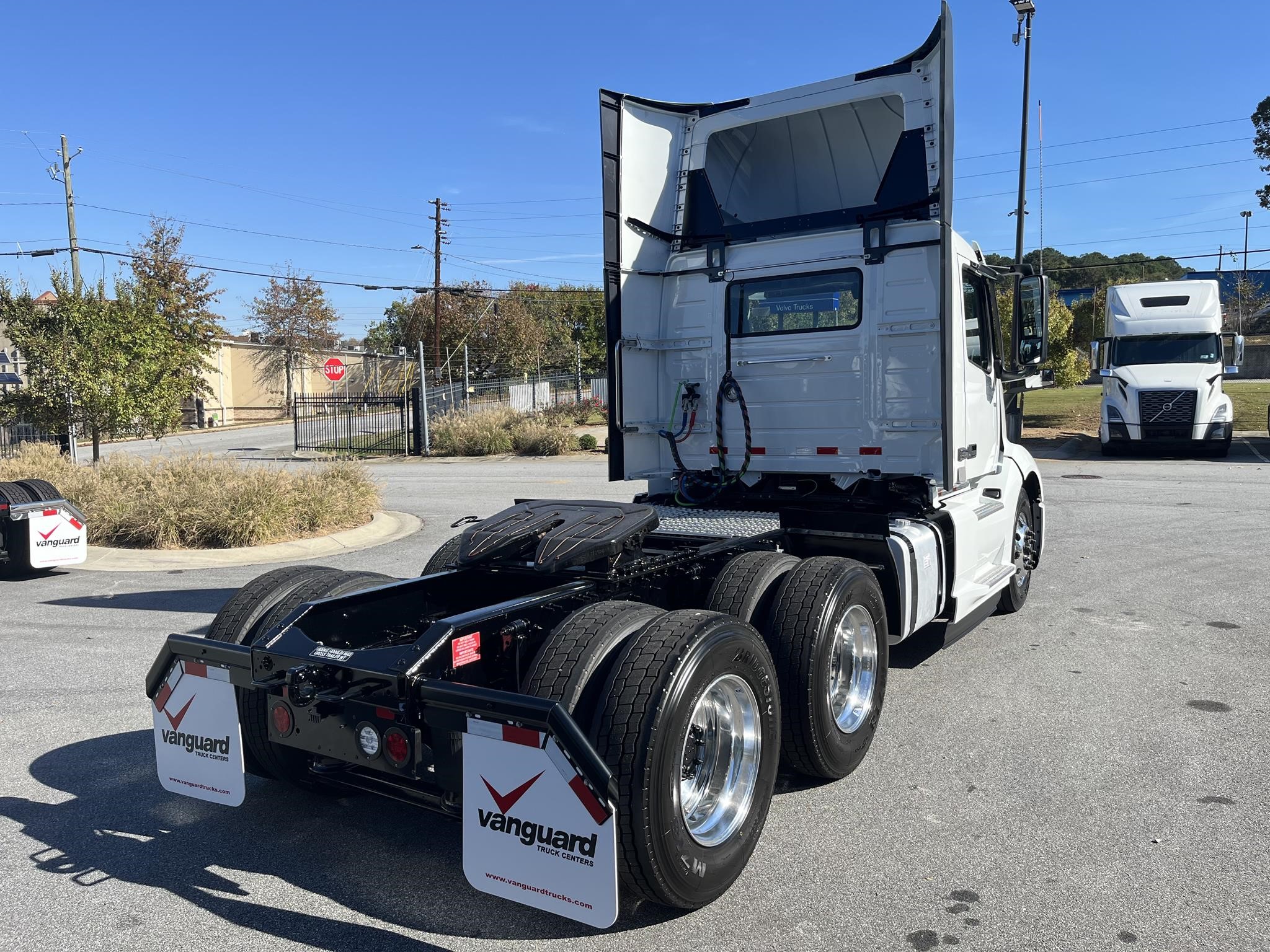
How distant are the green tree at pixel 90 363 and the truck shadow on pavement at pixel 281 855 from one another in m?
11.7

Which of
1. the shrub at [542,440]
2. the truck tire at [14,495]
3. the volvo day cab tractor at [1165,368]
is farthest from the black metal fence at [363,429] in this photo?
the truck tire at [14,495]

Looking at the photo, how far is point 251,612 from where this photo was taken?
13.8 ft

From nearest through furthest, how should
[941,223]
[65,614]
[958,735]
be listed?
[958,735], [941,223], [65,614]

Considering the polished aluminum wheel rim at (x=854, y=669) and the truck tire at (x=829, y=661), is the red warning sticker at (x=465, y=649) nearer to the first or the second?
the truck tire at (x=829, y=661)

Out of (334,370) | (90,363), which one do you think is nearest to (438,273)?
(334,370)

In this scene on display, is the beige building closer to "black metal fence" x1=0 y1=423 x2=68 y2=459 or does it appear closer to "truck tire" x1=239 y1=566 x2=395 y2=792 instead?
"black metal fence" x1=0 y1=423 x2=68 y2=459

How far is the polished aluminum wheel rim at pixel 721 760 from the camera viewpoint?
11.4 ft

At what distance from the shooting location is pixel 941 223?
5.51 m

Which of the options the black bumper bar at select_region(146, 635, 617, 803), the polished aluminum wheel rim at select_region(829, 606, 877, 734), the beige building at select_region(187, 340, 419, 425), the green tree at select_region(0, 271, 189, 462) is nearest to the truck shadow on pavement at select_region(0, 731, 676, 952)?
the black bumper bar at select_region(146, 635, 617, 803)

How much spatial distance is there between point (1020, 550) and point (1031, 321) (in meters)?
1.86

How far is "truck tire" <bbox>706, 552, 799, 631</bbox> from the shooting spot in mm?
4371

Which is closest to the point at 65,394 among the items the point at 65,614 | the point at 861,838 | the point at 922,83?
the point at 65,614

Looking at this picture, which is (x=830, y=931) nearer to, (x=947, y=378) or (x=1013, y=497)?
(x=947, y=378)

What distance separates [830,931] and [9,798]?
3603 mm
